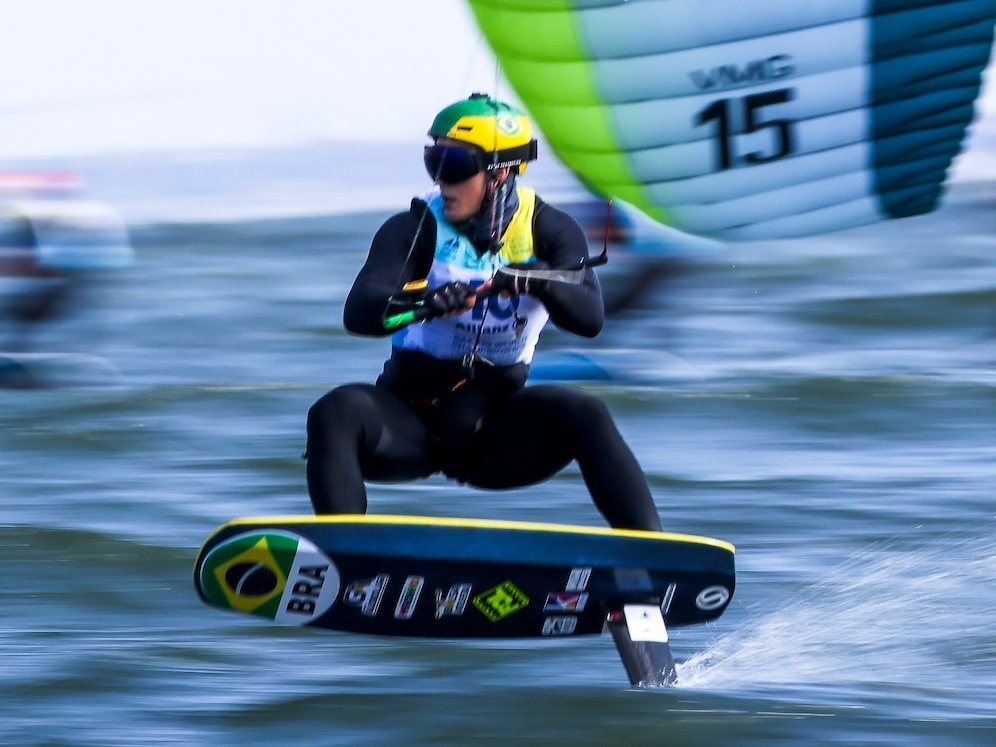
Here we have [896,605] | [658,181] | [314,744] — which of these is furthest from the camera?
[658,181]

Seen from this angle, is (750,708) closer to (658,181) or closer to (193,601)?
(193,601)

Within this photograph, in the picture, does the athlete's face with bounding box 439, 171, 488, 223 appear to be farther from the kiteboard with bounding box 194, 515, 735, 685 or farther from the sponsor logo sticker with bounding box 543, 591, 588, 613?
the sponsor logo sticker with bounding box 543, 591, 588, 613

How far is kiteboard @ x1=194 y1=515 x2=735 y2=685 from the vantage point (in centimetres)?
432

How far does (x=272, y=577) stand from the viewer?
4.36 m

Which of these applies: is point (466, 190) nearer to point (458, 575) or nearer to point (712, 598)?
point (458, 575)

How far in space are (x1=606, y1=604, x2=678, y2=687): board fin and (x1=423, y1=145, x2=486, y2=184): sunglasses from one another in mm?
981

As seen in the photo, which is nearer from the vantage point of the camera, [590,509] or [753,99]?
[590,509]

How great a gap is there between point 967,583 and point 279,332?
573cm

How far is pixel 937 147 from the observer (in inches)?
380

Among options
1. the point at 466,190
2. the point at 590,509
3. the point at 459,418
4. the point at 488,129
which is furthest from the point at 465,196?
the point at 590,509

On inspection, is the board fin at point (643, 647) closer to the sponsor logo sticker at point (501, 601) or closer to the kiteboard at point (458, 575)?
the kiteboard at point (458, 575)

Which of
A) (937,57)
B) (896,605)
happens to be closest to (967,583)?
(896,605)

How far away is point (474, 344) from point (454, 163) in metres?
0.40

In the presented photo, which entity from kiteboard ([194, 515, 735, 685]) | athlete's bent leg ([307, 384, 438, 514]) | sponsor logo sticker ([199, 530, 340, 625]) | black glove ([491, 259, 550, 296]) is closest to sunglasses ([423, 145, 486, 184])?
black glove ([491, 259, 550, 296])
